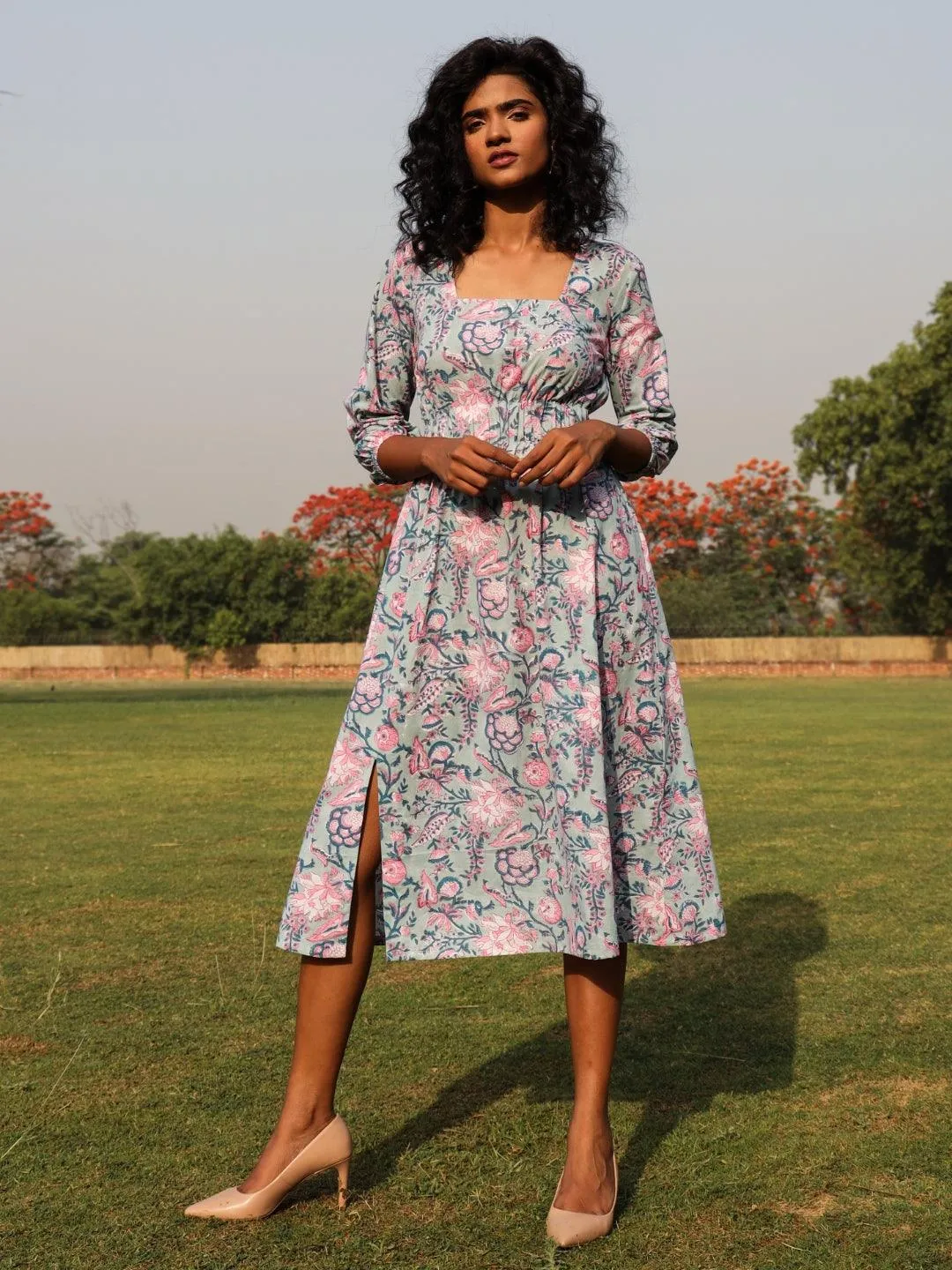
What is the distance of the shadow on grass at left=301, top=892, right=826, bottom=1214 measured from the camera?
2916 mm

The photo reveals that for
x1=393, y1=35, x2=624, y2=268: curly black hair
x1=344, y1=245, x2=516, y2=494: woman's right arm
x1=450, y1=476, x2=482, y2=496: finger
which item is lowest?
Result: x1=450, y1=476, x2=482, y2=496: finger

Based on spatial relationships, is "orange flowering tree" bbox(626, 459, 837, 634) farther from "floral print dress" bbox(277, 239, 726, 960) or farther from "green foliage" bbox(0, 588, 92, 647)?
"floral print dress" bbox(277, 239, 726, 960)

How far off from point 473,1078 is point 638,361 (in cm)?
165

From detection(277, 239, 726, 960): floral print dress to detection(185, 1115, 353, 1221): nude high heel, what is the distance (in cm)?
31

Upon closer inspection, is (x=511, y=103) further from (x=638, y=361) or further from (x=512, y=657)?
(x=512, y=657)

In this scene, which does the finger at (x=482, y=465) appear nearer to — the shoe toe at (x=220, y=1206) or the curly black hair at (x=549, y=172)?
the curly black hair at (x=549, y=172)

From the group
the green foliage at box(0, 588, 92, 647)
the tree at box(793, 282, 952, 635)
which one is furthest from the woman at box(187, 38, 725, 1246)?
the green foliage at box(0, 588, 92, 647)

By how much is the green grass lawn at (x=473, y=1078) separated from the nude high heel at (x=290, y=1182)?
0.03 meters

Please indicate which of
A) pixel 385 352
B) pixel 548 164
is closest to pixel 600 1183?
pixel 385 352

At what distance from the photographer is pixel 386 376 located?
2.78 metres

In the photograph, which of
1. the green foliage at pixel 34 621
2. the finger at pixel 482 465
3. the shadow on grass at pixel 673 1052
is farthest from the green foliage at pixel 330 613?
the finger at pixel 482 465

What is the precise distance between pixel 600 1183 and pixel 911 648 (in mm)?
40926

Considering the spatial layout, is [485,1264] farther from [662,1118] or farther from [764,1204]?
[662,1118]

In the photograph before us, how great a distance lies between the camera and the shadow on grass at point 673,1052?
292 centimetres
